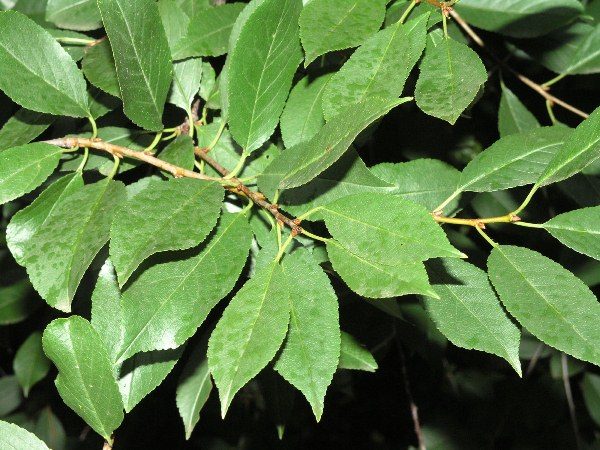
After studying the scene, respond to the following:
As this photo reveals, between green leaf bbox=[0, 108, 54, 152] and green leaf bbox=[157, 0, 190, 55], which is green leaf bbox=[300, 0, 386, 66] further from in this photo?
green leaf bbox=[0, 108, 54, 152]

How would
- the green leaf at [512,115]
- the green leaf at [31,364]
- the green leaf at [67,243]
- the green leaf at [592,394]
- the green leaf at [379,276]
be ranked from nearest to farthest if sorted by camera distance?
the green leaf at [379,276]
the green leaf at [67,243]
the green leaf at [512,115]
the green leaf at [31,364]
the green leaf at [592,394]

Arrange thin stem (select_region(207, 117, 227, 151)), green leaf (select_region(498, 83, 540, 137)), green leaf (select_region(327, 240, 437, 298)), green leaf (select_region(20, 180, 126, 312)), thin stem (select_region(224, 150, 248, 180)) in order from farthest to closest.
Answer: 1. green leaf (select_region(498, 83, 540, 137))
2. thin stem (select_region(207, 117, 227, 151))
3. thin stem (select_region(224, 150, 248, 180))
4. green leaf (select_region(20, 180, 126, 312))
5. green leaf (select_region(327, 240, 437, 298))

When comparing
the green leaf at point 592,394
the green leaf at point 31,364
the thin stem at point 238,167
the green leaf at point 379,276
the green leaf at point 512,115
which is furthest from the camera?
the green leaf at point 592,394

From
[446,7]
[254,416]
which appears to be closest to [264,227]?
[446,7]

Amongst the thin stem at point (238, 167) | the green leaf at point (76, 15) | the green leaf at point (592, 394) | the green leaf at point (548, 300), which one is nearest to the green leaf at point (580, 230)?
the green leaf at point (548, 300)

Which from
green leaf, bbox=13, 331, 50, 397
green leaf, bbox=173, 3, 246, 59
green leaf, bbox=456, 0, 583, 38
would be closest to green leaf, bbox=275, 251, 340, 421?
green leaf, bbox=173, 3, 246, 59

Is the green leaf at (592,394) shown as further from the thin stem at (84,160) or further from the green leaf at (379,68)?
the thin stem at (84,160)

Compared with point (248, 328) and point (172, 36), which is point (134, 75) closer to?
point (172, 36)
